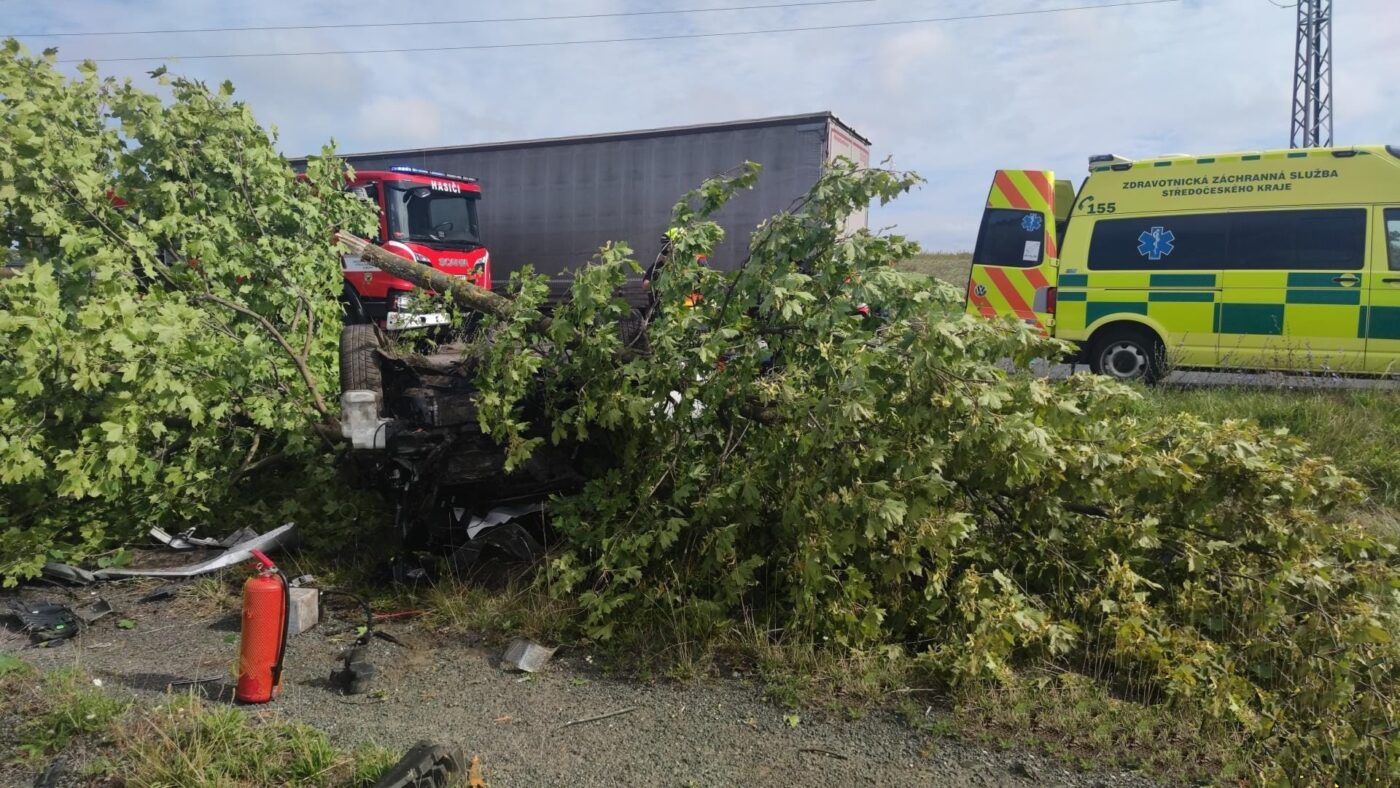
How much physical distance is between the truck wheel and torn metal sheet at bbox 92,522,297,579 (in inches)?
33.2

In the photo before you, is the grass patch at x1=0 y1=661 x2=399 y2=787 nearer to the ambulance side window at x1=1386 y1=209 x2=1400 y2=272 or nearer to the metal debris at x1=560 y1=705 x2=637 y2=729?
the metal debris at x1=560 y1=705 x2=637 y2=729

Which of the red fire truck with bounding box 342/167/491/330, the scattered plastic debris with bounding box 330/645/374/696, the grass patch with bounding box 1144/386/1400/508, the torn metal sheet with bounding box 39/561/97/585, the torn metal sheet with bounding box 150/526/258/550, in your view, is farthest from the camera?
the red fire truck with bounding box 342/167/491/330

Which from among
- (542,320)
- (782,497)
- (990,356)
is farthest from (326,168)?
(990,356)

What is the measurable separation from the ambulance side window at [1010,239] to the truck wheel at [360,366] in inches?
266

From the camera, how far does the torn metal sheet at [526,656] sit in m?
3.69

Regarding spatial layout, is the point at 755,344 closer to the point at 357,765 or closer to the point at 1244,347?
the point at 357,765

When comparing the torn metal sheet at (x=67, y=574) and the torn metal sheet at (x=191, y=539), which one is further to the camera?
the torn metal sheet at (x=191, y=539)

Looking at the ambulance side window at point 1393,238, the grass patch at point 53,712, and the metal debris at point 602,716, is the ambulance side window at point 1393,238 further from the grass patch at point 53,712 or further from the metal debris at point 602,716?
the grass patch at point 53,712

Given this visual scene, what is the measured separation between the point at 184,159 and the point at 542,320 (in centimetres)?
254

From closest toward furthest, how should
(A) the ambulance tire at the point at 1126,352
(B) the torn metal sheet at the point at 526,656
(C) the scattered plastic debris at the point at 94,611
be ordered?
(B) the torn metal sheet at the point at 526,656, (C) the scattered plastic debris at the point at 94,611, (A) the ambulance tire at the point at 1126,352

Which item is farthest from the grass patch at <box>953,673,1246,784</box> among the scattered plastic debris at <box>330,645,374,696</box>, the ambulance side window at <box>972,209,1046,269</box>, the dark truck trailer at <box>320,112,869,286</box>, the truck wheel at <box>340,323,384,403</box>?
the dark truck trailer at <box>320,112,869,286</box>

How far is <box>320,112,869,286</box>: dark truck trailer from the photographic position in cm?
1372

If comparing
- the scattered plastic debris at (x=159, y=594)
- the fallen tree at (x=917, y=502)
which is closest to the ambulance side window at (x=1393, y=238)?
the fallen tree at (x=917, y=502)

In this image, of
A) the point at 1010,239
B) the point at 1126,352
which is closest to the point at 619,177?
the point at 1010,239
